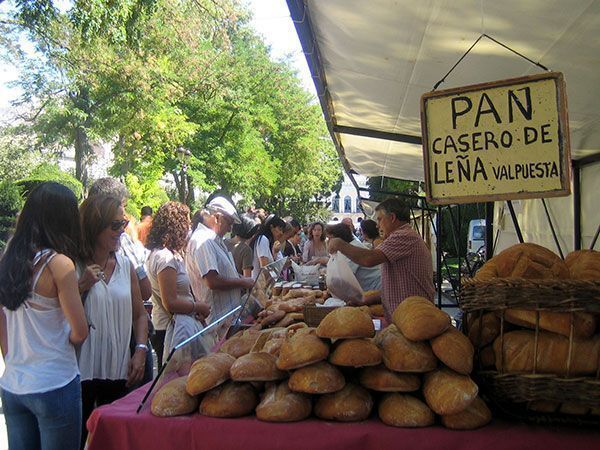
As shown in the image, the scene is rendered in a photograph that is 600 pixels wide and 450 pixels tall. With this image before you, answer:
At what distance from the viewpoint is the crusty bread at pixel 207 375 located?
186cm

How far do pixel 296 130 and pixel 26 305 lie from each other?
26167 millimetres

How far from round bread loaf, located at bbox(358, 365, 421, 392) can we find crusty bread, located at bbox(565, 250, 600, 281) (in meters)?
0.64

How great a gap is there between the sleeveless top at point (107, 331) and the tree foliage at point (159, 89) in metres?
7.99

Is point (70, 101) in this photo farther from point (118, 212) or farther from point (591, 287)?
point (591, 287)

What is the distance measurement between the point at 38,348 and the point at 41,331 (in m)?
0.07

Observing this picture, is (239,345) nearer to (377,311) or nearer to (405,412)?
(405,412)

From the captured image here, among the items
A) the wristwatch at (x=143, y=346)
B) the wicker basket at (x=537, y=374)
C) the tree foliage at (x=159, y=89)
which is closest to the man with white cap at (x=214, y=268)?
the wristwatch at (x=143, y=346)

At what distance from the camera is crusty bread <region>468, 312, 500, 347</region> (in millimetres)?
1781

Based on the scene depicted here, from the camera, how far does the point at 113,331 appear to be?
281 cm

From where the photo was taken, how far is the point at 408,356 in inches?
69.5

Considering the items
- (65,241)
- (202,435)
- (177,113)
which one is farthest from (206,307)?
(177,113)

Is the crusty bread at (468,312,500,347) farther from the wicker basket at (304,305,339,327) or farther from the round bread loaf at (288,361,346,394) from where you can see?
the wicker basket at (304,305,339,327)

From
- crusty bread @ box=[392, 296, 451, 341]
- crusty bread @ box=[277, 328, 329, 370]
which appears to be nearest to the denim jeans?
crusty bread @ box=[277, 328, 329, 370]

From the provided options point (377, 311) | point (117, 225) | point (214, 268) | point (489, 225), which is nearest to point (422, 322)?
point (117, 225)
